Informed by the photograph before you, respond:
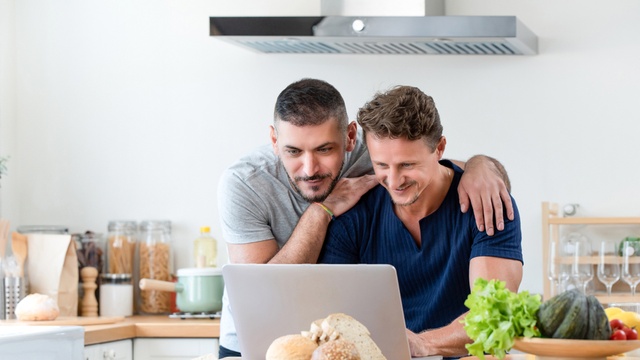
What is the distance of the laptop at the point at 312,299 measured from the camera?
173 cm

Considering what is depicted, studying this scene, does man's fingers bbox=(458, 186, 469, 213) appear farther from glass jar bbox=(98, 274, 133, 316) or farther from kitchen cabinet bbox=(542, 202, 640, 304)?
glass jar bbox=(98, 274, 133, 316)

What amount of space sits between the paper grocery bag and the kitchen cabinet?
168 cm

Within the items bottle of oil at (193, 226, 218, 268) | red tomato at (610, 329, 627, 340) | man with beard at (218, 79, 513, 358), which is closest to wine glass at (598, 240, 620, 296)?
man with beard at (218, 79, 513, 358)

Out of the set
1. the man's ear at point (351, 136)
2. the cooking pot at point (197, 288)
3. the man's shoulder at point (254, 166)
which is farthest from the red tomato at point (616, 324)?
the cooking pot at point (197, 288)

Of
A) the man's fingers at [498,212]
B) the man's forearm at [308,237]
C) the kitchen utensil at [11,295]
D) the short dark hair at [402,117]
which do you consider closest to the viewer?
the short dark hair at [402,117]

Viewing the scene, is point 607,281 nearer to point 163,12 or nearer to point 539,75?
point 539,75

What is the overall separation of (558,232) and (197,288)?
4.21 feet

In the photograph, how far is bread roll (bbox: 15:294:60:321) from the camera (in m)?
3.24

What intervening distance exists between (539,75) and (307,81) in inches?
53.5

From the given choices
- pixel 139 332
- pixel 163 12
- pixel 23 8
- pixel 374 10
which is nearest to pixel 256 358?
pixel 139 332

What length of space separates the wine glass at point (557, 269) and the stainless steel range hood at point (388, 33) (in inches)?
27.4

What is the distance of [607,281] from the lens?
3266 millimetres

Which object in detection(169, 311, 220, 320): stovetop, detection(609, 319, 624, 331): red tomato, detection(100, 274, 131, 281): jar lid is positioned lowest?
detection(169, 311, 220, 320): stovetop

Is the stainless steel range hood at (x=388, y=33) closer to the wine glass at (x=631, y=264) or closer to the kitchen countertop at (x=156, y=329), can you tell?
the wine glass at (x=631, y=264)
